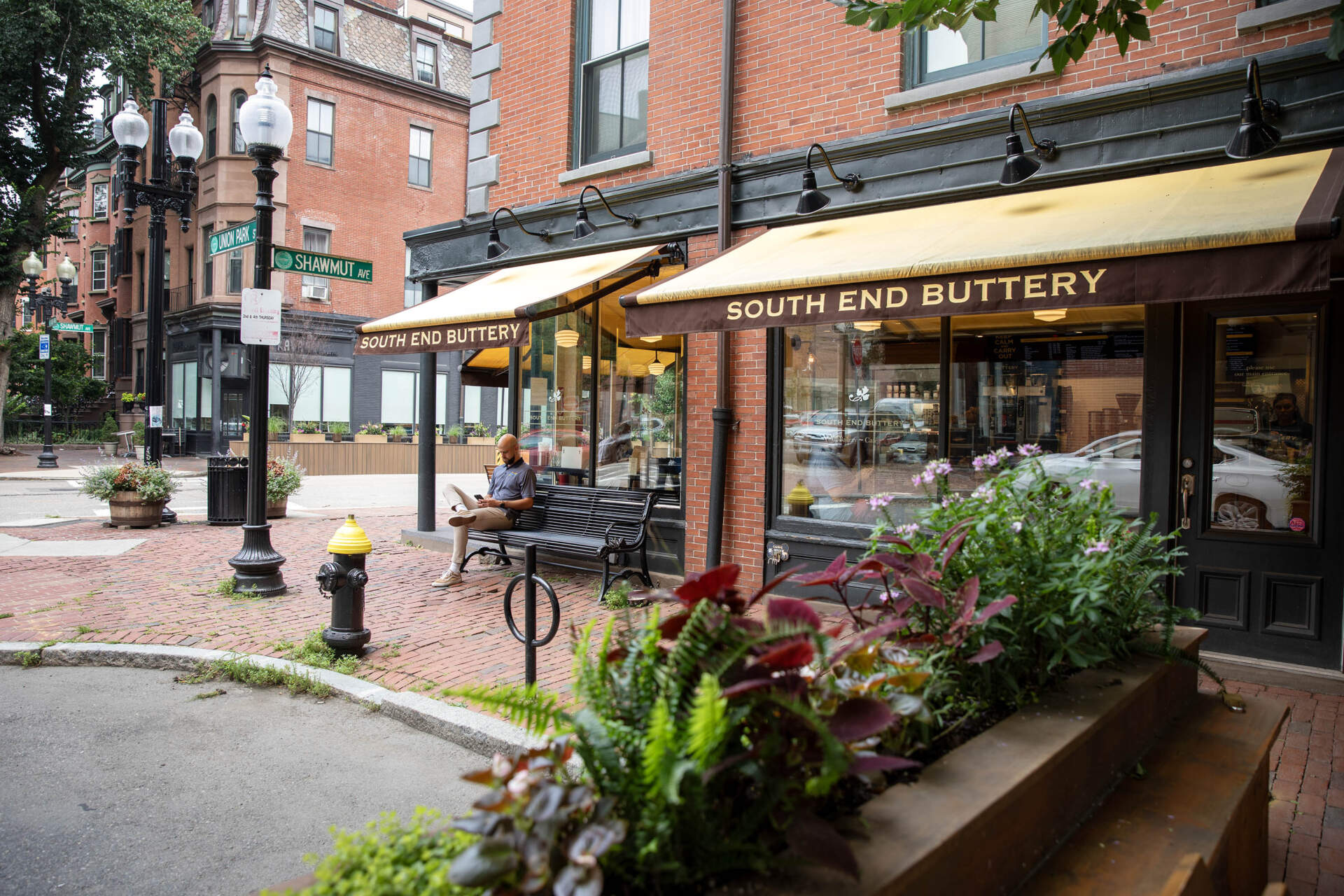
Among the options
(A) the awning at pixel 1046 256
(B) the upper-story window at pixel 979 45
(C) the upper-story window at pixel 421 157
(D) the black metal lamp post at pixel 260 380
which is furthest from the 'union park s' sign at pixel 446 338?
(C) the upper-story window at pixel 421 157

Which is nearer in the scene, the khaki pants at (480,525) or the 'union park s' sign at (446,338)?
the 'union park s' sign at (446,338)

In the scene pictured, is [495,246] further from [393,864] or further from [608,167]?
[393,864]

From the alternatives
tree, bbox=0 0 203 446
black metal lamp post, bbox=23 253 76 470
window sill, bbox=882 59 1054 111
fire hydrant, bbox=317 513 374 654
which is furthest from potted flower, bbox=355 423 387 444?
window sill, bbox=882 59 1054 111

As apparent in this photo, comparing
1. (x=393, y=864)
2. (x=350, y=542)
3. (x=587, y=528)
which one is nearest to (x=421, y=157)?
(x=587, y=528)

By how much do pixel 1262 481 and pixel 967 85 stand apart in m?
3.61

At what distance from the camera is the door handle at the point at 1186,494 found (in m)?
5.98

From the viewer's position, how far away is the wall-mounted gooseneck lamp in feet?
28.9

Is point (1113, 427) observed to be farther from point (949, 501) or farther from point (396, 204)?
point (396, 204)

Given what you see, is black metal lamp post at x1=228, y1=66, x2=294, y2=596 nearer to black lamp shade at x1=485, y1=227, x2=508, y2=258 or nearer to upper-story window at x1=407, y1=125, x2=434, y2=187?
black lamp shade at x1=485, y1=227, x2=508, y2=258

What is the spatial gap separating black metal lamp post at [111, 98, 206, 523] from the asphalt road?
8780 mm

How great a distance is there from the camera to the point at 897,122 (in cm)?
725

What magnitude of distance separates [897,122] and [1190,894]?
6.63 m

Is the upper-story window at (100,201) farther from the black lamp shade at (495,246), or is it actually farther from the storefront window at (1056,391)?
the storefront window at (1056,391)

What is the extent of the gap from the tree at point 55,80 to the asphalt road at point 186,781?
2956cm
